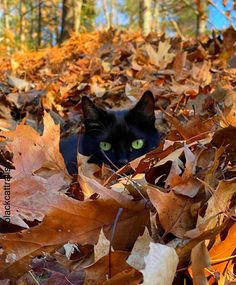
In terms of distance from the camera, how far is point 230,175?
1.41 meters

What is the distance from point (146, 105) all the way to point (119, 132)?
27 centimetres

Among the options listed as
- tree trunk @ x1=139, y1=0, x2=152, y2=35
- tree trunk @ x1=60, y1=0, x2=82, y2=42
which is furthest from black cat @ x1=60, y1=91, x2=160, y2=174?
tree trunk @ x1=60, y1=0, x2=82, y2=42

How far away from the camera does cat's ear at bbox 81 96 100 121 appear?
340 cm

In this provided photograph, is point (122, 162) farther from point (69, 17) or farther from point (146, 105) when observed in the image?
point (69, 17)

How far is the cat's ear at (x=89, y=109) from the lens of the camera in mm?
3402

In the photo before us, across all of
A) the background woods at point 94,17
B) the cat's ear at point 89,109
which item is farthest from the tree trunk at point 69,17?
the cat's ear at point 89,109

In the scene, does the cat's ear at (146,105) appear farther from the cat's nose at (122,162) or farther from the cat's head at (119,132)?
the cat's nose at (122,162)

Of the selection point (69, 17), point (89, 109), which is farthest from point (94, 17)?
point (89, 109)

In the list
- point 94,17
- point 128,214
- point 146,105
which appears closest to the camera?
point 128,214

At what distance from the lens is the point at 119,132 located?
3396mm

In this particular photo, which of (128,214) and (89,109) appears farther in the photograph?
(89,109)

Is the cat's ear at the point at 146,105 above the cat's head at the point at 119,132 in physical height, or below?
above

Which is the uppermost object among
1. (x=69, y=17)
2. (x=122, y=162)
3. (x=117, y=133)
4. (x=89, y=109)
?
(x=69, y=17)

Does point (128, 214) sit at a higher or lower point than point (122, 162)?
higher
